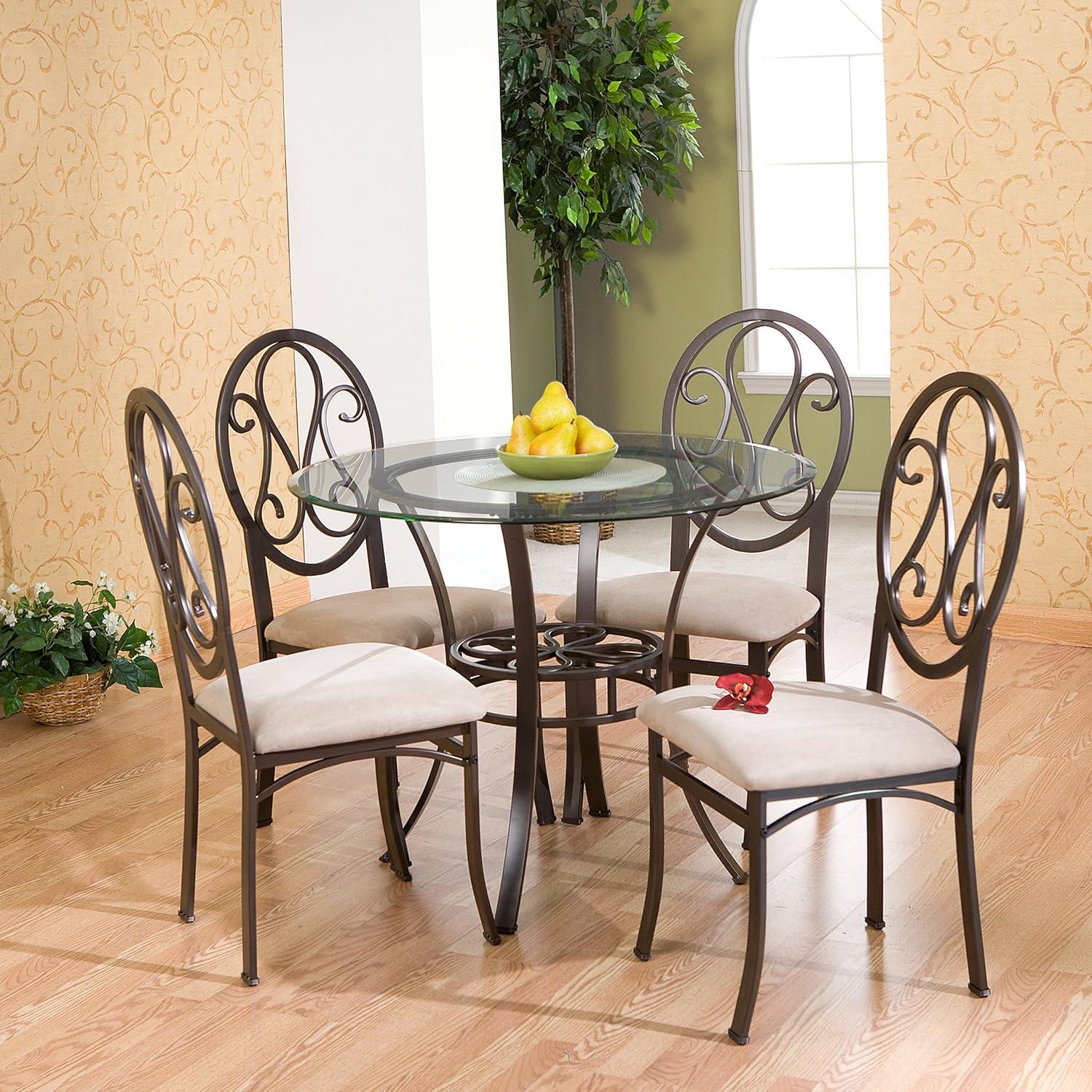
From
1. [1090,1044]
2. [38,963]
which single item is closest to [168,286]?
[38,963]

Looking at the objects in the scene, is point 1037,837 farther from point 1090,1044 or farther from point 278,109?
point 278,109

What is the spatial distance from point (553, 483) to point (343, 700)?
1.72 ft

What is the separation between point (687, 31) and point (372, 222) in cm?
211

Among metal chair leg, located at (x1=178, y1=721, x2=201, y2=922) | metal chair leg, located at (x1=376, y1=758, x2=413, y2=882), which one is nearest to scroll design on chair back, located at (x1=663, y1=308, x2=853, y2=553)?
metal chair leg, located at (x1=376, y1=758, x2=413, y2=882)

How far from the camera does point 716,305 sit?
20.1ft

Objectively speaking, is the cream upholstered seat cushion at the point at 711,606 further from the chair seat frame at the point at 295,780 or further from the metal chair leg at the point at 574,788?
the chair seat frame at the point at 295,780

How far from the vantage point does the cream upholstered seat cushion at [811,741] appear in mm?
2018

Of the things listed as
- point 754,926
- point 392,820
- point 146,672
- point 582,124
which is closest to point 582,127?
point 582,124

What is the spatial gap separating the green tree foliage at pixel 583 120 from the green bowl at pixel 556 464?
2960mm

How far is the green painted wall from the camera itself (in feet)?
19.3

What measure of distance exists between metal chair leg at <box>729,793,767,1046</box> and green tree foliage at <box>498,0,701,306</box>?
11.9 feet

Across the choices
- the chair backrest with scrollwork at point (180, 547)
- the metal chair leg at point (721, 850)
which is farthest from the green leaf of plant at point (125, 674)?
the metal chair leg at point (721, 850)

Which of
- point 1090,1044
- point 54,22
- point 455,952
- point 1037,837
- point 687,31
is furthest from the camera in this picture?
point 687,31

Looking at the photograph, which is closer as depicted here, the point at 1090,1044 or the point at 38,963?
the point at 1090,1044
